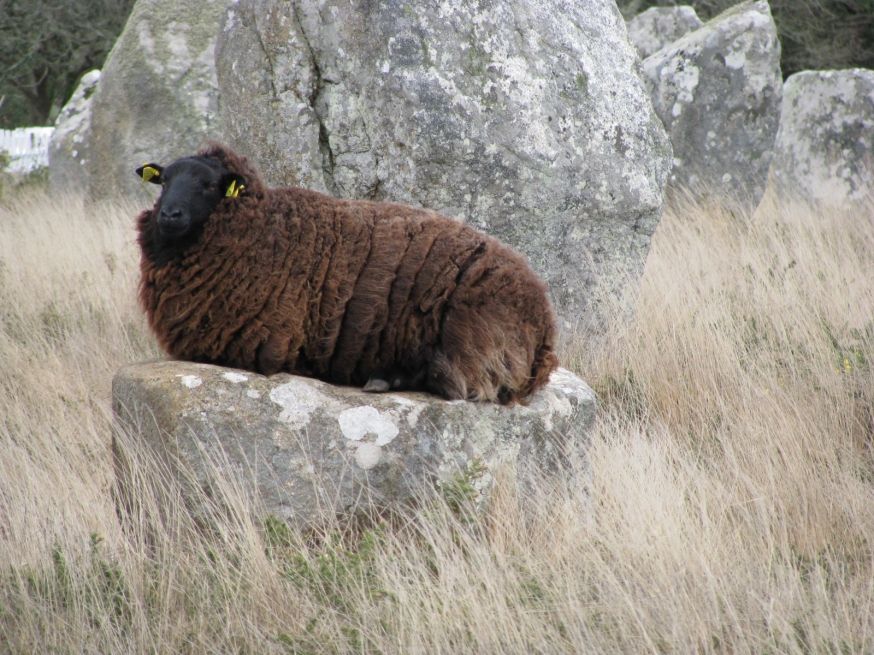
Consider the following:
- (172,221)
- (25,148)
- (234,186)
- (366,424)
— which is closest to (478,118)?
(234,186)

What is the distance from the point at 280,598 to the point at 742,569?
1.80m

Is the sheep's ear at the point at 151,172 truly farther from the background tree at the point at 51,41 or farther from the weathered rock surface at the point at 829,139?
the background tree at the point at 51,41

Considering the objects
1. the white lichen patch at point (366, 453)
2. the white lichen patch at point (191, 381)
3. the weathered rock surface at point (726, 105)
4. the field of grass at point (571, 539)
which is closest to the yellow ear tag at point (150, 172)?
the white lichen patch at point (191, 381)

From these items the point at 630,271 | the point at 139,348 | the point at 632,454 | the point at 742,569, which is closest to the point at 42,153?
the point at 139,348

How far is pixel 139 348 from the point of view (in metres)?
6.67

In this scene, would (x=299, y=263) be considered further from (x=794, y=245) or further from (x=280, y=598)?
(x=794, y=245)

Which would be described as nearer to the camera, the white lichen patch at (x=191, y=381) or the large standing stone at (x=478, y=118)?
the white lichen patch at (x=191, y=381)

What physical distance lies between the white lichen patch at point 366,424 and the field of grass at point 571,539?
0.35m

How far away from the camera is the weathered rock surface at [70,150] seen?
41.0 ft

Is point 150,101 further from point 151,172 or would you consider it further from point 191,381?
point 191,381

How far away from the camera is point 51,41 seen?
20.2 m

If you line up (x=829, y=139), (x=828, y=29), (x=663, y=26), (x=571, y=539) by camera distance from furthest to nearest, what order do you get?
(x=828, y=29)
(x=663, y=26)
(x=829, y=139)
(x=571, y=539)

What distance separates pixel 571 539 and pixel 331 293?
5.19 feet

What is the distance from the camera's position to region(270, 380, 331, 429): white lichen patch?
4.09 m
